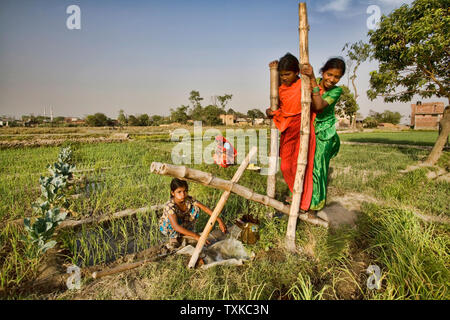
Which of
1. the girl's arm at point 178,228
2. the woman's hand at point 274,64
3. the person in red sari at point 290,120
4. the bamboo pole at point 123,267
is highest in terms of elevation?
the woman's hand at point 274,64

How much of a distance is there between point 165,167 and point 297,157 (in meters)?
1.42

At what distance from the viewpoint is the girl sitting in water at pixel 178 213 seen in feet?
7.44

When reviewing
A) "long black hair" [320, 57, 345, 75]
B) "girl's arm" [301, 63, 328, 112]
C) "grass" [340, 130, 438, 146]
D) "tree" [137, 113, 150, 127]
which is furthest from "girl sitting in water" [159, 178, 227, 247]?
"tree" [137, 113, 150, 127]

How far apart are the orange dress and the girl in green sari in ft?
0.31

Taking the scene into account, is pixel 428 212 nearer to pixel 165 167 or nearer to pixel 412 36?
pixel 165 167

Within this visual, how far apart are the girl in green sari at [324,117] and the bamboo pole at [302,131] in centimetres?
7

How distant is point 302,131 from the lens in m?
2.07

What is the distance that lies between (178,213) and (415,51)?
7.41m

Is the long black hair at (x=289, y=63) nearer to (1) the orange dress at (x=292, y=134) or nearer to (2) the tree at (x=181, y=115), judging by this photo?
(1) the orange dress at (x=292, y=134)

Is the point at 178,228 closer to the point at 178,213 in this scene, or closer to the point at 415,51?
the point at 178,213

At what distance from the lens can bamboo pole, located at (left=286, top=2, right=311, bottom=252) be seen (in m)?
1.89

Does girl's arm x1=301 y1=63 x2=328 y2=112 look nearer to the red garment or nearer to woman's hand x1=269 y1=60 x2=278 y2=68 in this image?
the red garment

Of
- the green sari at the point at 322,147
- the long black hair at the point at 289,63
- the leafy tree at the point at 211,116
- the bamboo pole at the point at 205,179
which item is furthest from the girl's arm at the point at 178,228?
the leafy tree at the point at 211,116
